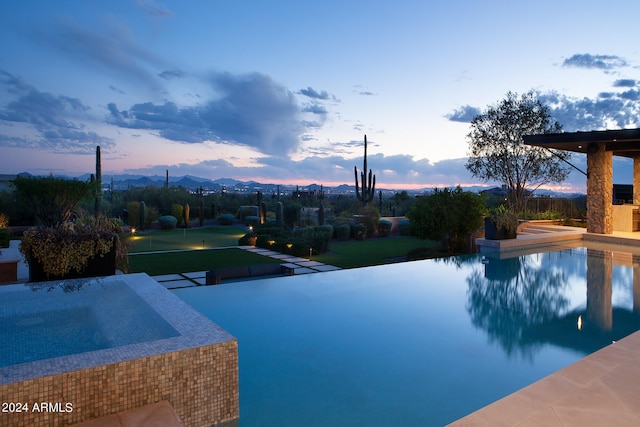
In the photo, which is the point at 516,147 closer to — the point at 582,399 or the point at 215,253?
the point at 215,253

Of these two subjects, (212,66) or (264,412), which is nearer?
(264,412)

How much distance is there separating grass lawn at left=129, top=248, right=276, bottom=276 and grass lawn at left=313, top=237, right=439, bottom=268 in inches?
72.4

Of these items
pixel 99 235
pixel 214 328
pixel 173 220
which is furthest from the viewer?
pixel 173 220

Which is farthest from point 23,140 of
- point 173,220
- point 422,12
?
point 422,12

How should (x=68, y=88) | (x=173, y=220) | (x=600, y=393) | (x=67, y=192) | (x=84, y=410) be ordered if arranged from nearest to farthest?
(x=84, y=410), (x=600, y=393), (x=67, y=192), (x=68, y=88), (x=173, y=220)

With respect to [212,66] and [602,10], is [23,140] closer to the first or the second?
[212,66]

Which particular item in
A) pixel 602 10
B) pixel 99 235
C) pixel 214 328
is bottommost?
Answer: pixel 214 328

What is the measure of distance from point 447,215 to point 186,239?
365 inches

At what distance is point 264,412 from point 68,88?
1423 centimetres

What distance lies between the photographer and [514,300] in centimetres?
659

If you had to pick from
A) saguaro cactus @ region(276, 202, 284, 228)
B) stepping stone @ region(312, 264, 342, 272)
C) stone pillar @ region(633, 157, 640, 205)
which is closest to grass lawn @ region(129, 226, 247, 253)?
saguaro cactus @ region(276, 202, 284, 228)

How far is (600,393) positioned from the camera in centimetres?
304

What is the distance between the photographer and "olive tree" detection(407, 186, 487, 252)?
1140cm

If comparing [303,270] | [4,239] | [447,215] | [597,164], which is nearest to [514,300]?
[303,270]
